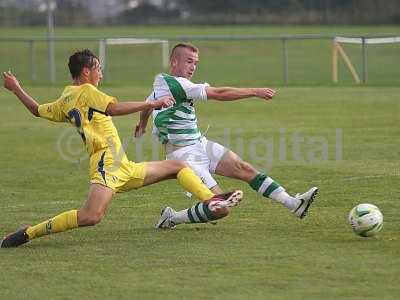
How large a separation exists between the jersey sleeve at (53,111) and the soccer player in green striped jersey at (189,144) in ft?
3.02

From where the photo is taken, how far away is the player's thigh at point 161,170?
30.8 feet

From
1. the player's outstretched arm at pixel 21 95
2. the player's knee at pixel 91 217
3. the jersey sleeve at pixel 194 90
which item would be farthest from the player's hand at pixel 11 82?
the jersey sleeve at pixel 194 90

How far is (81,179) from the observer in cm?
1401

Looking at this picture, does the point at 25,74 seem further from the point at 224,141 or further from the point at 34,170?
the point at 34,170

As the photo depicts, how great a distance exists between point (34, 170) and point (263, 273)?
7581 mm

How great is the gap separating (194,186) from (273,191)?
0.84 metres

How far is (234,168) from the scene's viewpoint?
395 inches

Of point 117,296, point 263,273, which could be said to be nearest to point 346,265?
point 263,273

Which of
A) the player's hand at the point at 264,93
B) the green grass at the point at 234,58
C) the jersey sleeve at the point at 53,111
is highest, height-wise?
the player's hand at the point at 264,93

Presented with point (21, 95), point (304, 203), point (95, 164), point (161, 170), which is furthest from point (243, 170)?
point (21, 95)

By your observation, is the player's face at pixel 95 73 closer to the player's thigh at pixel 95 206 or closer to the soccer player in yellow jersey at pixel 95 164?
the soccer player in yellow jersey at pixel 95 164

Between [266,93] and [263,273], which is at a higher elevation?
[266,93]

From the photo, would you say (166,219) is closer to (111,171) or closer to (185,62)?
(111,171)

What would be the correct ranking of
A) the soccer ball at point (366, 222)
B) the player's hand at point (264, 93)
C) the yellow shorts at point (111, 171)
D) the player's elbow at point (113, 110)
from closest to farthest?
the player's elbow at point (113, 110) → the soccer ball at point (366, 222) → the yellow shorts at point (111, 171) → the player's hand at point (264, 93)
